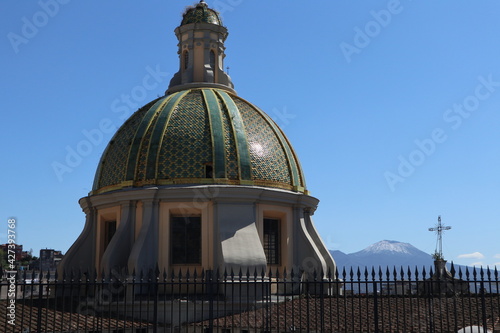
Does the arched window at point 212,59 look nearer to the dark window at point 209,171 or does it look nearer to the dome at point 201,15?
the dome at point 201,15

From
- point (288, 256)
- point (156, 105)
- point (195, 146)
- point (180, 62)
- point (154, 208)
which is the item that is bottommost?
point (288, 256)

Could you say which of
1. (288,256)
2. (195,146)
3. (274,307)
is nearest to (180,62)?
(195,146)

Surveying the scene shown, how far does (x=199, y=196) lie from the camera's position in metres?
20.3

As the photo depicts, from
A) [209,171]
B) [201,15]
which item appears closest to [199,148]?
[209,171]

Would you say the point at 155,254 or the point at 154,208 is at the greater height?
the point at 154,208

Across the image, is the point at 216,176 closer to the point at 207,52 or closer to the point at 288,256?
the point at 288,256

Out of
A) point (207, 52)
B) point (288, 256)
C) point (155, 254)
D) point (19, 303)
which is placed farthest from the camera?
point (207, 52)

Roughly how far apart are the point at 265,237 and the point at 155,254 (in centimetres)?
447

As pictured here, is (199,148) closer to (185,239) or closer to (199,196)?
(199,196)

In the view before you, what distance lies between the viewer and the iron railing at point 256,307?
36.7ft

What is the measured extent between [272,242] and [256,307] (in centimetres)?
767

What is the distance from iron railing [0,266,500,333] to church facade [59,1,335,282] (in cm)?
133

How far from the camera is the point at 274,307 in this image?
1842cm

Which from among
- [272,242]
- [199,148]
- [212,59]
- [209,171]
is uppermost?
[212,59]
